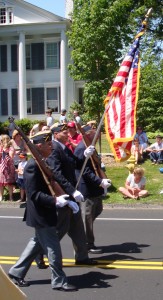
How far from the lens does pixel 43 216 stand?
6.20m

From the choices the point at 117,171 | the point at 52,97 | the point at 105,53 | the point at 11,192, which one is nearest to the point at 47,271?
the point at 11,192

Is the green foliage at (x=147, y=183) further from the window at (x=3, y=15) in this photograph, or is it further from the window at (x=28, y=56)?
the window at (x=3, y=15)

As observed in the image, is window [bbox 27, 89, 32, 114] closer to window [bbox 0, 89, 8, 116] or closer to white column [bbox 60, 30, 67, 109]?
window [bbox 0, 89, 8, 116]

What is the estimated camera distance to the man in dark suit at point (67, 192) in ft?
21.9

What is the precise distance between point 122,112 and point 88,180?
1185 mm

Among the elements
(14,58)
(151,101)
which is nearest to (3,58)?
(14,58)

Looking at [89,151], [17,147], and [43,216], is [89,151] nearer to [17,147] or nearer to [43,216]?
[43,216]

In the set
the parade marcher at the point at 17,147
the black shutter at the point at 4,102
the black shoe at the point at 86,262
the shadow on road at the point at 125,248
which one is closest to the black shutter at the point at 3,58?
the black shutter at the point at 4,102

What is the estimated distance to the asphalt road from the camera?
6.22m

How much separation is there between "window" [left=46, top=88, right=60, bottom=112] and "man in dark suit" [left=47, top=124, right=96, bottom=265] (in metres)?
26.8

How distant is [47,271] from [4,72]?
29.0 meters

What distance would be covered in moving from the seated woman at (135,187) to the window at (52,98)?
20.7 m

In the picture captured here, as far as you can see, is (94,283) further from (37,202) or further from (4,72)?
(4,72)

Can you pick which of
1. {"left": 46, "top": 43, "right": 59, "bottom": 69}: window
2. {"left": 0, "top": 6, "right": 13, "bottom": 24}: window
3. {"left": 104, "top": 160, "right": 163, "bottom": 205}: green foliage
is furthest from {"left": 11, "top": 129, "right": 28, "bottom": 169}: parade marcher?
{"left": 0, "top": 6, "right": 13, "bottom": 24}: window
